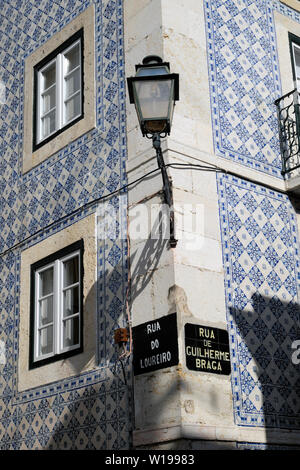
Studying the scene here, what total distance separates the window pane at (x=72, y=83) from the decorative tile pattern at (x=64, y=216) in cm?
45

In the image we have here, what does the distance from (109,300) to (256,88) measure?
252 cm

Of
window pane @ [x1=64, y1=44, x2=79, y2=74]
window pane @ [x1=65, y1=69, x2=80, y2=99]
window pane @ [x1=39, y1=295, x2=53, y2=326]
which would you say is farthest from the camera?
window pane @ [x1=64, y1=44, x2=79, y2=74]

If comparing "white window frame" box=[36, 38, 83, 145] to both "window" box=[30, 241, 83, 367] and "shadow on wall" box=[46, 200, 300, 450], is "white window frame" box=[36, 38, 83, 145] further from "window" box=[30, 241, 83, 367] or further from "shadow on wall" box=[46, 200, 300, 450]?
"shadow on wall" box=[46, 200, 300, 450]

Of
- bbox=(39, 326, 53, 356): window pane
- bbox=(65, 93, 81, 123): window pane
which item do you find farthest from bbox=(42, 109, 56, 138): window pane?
bbox=(39, 326, 53, 356): window pane

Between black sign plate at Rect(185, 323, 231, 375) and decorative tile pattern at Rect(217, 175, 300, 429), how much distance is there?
0.14m

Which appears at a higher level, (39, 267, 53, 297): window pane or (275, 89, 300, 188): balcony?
(275, 89, 300, 188): balcony

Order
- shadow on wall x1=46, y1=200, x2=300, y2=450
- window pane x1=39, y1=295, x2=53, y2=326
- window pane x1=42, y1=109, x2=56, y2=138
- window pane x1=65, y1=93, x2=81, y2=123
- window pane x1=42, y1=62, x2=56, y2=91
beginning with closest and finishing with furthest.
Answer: shadow on wall x1=46, y1=200, x2=300, y2=450 < window pane x1=39, y1=295, x2=53, y2=326 < window pane x1=65, y1=93, x2=81, y2=123 < window pane x1=42, y1=109, x2=56, y2=138 < window pane x1=42, y1=62, x2=56, y2=91

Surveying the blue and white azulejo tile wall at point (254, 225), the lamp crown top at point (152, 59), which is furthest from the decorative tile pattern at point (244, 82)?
the lamp crown top at point (152, 59)

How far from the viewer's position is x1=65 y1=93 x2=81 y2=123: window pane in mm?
8047

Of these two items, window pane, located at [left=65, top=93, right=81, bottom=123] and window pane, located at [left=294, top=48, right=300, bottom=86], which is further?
window pane, located at [left=294, top=48, right=300, bottom=86]

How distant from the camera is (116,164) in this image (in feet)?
23.5

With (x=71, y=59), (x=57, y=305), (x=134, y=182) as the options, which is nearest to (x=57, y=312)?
(x=57, y=305)

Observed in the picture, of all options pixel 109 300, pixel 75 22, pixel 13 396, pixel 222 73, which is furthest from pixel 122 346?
pixel 75 22

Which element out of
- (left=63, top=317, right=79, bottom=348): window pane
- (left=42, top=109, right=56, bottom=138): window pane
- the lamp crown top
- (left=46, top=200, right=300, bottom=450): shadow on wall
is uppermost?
(left=42, top=109, right=56, bottom=138): window pane
